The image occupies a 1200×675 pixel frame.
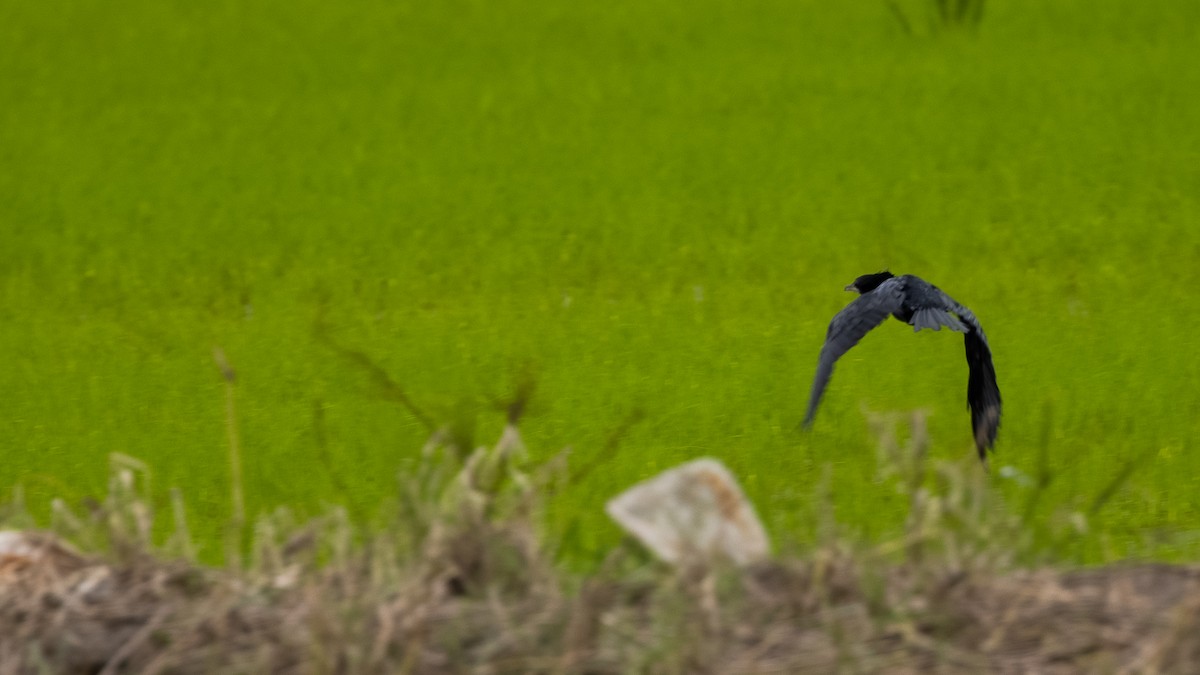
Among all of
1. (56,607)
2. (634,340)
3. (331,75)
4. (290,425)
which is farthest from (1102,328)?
(331,75)

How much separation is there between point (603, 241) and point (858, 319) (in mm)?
5249

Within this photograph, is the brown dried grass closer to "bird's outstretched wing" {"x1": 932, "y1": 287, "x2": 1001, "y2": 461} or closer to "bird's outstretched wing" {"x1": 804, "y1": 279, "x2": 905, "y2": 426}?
"bird's outstretched wing" {"x1": 804, "y1": 279, "x2": 905, "y2": 426}

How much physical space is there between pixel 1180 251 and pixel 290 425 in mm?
5165

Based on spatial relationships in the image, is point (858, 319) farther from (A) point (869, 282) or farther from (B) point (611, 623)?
(B) point (611, 623)

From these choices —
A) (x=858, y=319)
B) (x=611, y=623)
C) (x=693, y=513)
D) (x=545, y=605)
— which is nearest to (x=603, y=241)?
(x=858, y=319)

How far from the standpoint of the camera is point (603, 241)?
9.73 meters

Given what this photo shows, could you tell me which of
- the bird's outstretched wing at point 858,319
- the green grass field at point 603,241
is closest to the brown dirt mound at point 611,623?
the green grass field at point 603,241

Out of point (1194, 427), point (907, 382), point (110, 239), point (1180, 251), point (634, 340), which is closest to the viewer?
point (1194, 427)

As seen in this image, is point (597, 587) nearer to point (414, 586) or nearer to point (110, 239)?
point (414, 586)

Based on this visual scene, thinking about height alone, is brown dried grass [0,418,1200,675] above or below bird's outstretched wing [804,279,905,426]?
below

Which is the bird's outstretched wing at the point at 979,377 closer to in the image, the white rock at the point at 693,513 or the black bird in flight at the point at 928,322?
the black bird in flight at the point at 928,322

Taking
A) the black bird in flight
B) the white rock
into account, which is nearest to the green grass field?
the white rock

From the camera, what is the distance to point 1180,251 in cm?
913

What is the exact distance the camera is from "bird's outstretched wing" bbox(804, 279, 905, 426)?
428 cm
